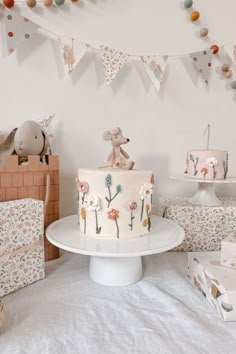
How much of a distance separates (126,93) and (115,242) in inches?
25.2

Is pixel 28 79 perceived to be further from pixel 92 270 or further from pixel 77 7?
pixel 92 270

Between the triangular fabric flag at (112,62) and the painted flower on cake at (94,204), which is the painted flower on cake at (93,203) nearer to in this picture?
the painted flower on cake at (94,204)

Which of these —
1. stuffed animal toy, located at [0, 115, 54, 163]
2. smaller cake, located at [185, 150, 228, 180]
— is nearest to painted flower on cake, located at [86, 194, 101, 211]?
stuffed animal toy, located at [0, 115, 54, 163]

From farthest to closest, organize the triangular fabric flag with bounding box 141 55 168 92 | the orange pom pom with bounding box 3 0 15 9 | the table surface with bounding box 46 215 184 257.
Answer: the triangular fabric flag with bounding box 141 55 168 92 → the orange pom pom with bounding box 3 0 15 9 → the table surface with bounding box 46 215 184 257

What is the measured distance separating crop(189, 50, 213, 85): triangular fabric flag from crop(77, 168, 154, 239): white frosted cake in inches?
23.7

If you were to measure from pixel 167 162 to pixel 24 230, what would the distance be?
670 mm

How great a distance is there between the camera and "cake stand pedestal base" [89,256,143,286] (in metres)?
0.79

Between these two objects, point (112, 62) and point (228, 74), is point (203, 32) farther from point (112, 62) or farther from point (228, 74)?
point (112, 62)

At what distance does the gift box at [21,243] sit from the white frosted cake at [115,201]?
146 mm

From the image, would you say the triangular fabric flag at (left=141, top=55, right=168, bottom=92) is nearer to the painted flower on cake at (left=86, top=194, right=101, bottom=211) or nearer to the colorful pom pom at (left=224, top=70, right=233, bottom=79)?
the colorful pom pom at (left=224, top=70, right=233, bottom=79)

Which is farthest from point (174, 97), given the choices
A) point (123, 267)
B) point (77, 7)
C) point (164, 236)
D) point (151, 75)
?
point (123, 267)

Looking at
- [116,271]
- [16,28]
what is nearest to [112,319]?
[116,271]

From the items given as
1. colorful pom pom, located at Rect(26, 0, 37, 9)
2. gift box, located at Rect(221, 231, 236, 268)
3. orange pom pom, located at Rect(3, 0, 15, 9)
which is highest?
colorful pom pom, located at Rect(26, 0, 37, 9)

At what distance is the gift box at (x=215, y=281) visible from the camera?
25.0 inches
